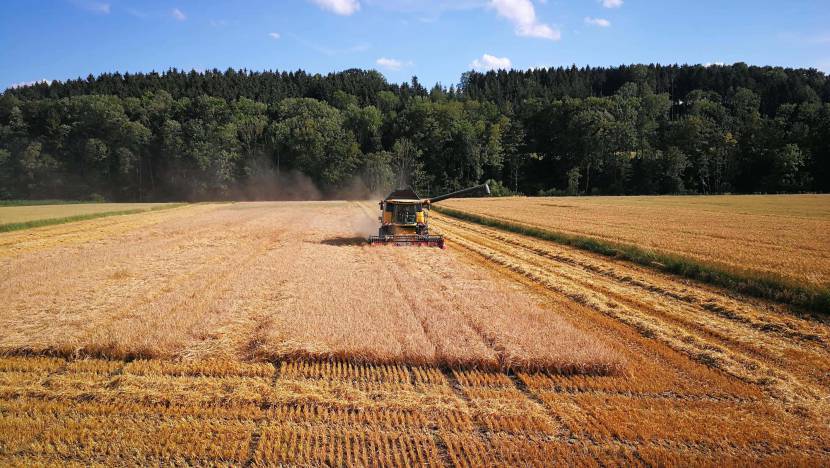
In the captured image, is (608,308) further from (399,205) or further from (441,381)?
(399,205)

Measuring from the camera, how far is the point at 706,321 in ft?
32.4

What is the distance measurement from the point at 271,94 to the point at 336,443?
129901mm

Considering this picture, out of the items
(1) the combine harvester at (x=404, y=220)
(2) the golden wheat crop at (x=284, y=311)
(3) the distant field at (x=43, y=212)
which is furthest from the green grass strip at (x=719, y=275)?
(3) the distant field at (x=43, y=212)

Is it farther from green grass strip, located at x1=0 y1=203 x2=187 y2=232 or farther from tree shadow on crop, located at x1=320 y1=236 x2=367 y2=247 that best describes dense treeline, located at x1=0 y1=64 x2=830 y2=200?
tree shadow on crop, located at x1=320 y1=236 x2=367 y2=247

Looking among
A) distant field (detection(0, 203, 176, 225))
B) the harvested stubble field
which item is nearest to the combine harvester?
the harvested stubble field

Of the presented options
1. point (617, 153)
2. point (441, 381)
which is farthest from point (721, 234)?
point (617, 153)

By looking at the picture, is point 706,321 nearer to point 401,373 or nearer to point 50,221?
point 401,373

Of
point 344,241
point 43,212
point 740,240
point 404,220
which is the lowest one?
point 344,241

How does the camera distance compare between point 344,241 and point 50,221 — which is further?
point 50,221

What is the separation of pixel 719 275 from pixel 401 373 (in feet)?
35.6

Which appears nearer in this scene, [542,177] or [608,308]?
[608,308]

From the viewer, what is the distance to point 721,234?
21781 millimetres

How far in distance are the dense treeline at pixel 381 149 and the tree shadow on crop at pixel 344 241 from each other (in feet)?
187

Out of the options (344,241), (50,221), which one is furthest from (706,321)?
(50,221)
